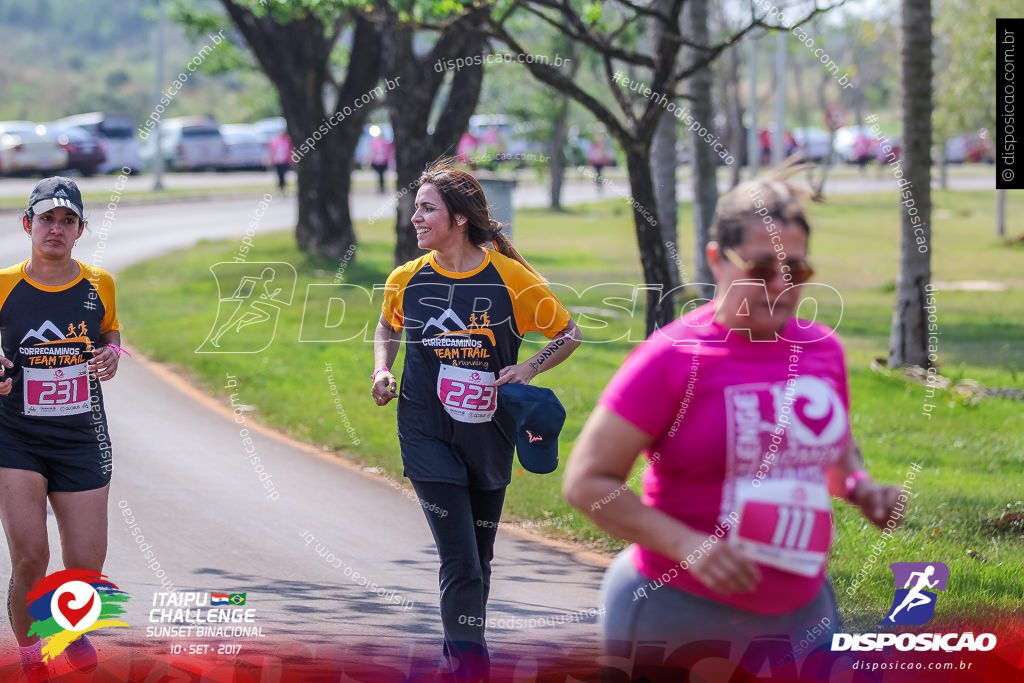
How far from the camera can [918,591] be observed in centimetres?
600

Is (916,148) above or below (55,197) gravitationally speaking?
above

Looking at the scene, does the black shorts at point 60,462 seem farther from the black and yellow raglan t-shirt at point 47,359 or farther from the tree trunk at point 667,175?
the tree trunk at point 667,175

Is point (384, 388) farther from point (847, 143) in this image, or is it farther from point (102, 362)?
point (847, 143)

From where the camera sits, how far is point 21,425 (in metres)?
4.63

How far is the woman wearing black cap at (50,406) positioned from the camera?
4.61 m

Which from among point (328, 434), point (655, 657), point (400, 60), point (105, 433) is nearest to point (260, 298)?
point (400, 60)

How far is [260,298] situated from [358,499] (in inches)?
297

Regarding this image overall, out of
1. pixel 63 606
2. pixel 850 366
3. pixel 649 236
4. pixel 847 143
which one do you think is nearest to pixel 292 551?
pixel 63 606

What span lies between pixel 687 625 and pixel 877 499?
0.55 meters

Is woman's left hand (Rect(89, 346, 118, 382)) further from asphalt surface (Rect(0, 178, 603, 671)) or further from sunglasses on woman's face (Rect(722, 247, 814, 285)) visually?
sunglasses on woman's face (Rect(722, 247, 814, 285))

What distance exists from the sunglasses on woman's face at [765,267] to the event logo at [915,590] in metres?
3.34

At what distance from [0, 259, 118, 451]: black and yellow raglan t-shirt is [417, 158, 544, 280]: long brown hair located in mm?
1396

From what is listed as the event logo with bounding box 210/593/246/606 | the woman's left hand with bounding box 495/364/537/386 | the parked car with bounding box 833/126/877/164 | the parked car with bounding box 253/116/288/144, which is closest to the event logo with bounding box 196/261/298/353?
the event logo with bounding box 210/593/246/606

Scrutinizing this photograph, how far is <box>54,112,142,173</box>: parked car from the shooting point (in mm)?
Answer: 41031
